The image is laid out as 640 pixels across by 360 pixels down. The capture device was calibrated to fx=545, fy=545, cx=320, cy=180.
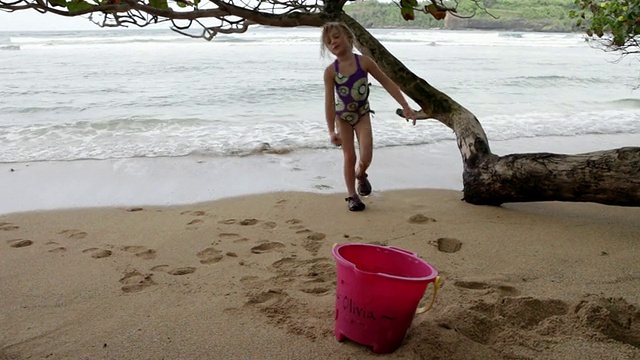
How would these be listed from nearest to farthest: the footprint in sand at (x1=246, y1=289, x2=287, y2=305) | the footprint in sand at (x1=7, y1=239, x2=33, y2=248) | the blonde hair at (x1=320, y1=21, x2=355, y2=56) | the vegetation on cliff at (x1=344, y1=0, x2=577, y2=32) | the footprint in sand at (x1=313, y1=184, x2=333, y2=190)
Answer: the footprint in sand at (x1=246, y1=289, x2=287, y2=305)
the footprint in sand at (x1=7, y1=239, x2=33, y2=248)
the blonde hair at (x1=320, y1=21, x2=355, y2=56)
the footprint in sand at (x1=313, y1=184, x2=333, y2=190)
the vegetation on cliff at (x1=344, y1=0, x2=577, y2=32)

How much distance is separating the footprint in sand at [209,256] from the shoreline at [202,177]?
57.7 inches

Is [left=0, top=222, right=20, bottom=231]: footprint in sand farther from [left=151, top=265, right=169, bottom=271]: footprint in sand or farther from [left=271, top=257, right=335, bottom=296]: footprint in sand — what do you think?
[left=271, top=257, right=335, bottom=296]: footprint in sand

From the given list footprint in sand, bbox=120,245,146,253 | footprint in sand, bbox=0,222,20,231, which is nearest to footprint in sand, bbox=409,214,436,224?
footprint in sand, bbox=120,245,146,253

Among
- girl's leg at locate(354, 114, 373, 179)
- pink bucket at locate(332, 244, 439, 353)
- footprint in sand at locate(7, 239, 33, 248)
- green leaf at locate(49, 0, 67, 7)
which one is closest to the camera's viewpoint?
pink bucket at locate(332, 244, 439, 353)

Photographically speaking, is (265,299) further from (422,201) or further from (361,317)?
(422,201)

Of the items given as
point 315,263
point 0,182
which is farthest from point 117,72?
point 315,263

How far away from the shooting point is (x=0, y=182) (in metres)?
5.71

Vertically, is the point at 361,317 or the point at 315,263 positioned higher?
the point at 361,317

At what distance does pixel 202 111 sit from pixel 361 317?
8.90 m

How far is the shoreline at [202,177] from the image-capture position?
515 cm

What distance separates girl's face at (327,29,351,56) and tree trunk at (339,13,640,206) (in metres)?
1.07

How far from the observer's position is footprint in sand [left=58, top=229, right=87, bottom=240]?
4027 millimetres

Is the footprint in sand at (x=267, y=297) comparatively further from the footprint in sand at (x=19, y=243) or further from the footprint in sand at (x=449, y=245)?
the footprint in sand at (x=19, y=243)

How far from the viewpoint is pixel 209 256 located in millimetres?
3553
